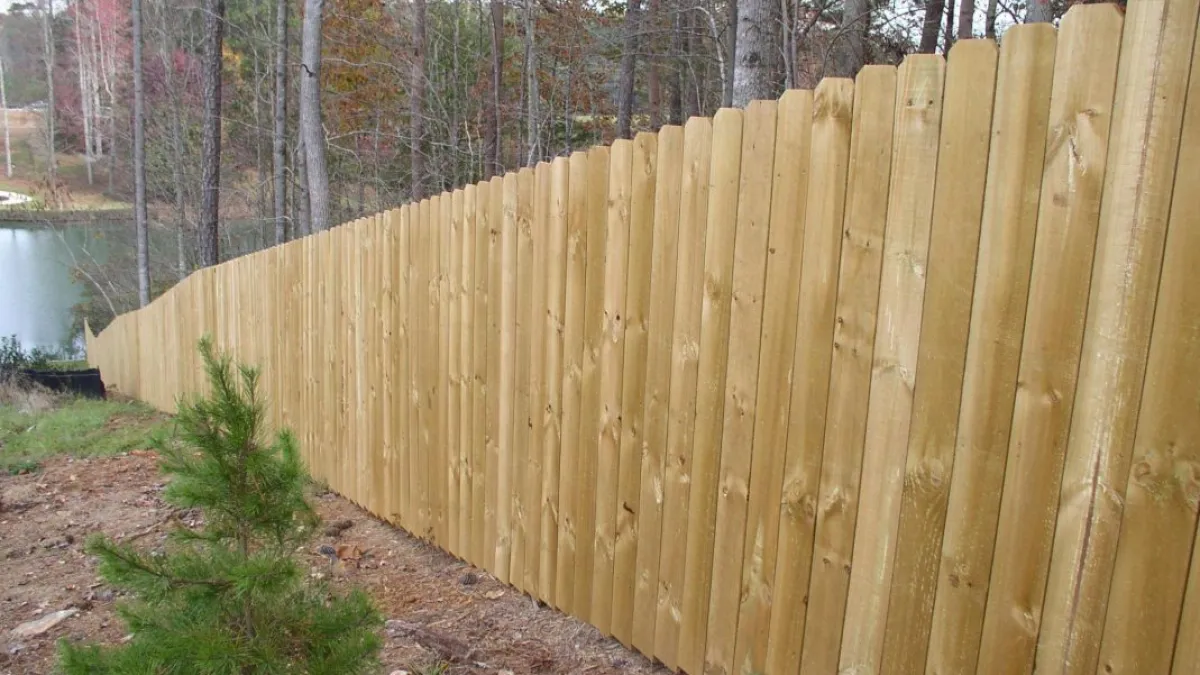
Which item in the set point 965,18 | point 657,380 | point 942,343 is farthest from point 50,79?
point 942,343

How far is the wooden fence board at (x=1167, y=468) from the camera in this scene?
1398 millimetres

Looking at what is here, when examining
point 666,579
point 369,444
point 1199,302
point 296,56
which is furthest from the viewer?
point 296,56

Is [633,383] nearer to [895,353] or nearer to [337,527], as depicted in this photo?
[895,353]

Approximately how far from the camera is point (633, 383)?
8.87 ft

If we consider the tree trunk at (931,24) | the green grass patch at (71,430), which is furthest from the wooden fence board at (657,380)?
the tree trunk at (931,24)

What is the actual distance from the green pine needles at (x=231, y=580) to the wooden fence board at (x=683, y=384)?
99cm

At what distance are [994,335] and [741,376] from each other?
2.49 feet

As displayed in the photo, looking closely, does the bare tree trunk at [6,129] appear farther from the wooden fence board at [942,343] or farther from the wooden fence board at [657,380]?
the wooden fence board at [942,343]

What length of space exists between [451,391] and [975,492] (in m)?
2.61

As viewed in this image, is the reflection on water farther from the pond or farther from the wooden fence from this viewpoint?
the wooden fence

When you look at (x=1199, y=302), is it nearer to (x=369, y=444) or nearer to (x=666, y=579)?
(x=666, y=579)

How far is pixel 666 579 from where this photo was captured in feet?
8.61

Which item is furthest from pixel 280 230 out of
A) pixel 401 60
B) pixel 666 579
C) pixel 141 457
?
pixel 666 579

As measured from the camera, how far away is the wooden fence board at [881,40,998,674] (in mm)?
1711
